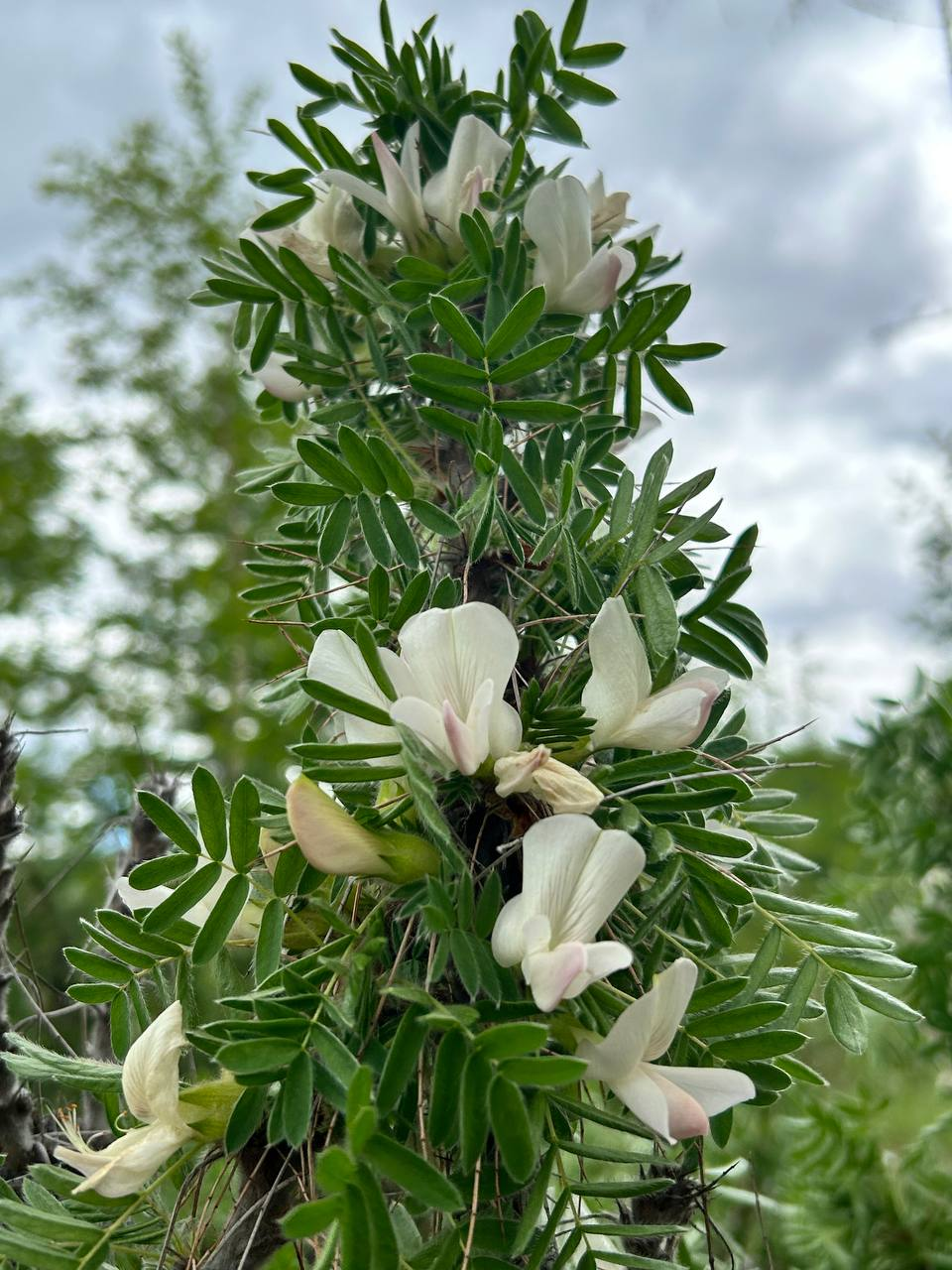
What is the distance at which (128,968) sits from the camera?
48cm

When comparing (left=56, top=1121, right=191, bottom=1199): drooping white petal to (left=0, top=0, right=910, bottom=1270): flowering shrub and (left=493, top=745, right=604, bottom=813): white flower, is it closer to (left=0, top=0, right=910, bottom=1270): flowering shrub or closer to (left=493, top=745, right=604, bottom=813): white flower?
(left=0, top=0, right=910, bottom=1270): flowering shrub

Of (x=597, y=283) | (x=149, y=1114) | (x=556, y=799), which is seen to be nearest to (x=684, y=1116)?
(x=556, y=799)

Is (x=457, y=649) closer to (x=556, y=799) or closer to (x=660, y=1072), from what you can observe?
(x=556, y=799)

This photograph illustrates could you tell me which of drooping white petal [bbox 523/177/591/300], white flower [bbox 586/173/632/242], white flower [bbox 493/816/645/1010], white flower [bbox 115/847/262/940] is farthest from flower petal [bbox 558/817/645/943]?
white flower [bbox 586/173/632/242]

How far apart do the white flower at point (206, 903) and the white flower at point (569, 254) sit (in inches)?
13.6

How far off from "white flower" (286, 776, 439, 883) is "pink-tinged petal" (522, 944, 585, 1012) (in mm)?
79

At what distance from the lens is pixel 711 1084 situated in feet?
1.24

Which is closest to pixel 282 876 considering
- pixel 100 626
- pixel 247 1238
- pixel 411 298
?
pixel 247 1238

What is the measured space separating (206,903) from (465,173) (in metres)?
0.43

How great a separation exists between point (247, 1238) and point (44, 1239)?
83mm

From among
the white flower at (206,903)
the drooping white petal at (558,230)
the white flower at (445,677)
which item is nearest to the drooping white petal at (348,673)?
the white flower at (445,677)

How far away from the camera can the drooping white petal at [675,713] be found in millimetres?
417

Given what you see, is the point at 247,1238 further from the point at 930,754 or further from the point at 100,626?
the point at 100,626

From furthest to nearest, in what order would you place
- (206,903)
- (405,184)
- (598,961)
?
(405,184), (206,903), (598,961)
